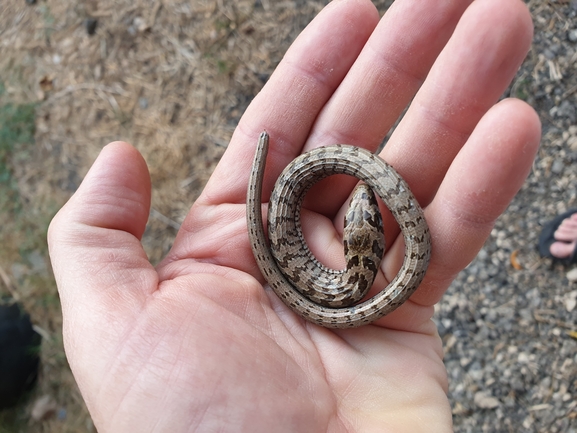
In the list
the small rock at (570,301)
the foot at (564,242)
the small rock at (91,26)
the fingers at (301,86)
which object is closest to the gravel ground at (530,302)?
the small rock at (570,301)

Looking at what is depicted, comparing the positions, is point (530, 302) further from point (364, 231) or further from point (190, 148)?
point (190, 148)

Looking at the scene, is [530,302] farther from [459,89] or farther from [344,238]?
[459,89]

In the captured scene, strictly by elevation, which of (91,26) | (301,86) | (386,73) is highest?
(386,73)

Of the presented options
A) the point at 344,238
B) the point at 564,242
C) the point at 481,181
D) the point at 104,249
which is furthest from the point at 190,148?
the point at 564,242

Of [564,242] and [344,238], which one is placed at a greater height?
[344,238]

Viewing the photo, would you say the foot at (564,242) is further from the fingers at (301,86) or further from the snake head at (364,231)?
the fingers at (301,86)

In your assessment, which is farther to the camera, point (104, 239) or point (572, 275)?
point (572, 275)

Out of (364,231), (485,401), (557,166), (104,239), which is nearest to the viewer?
(104,239)

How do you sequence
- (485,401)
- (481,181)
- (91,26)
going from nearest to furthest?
(481,181), (485,401), (91,26)
